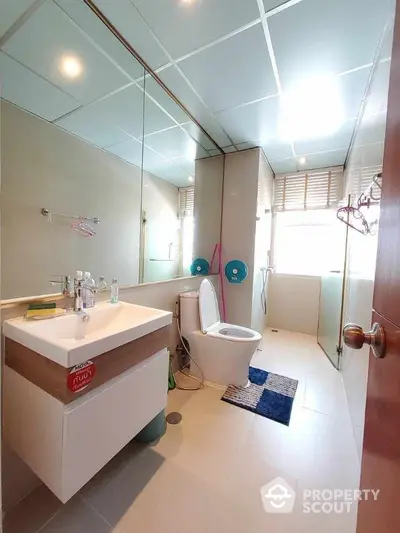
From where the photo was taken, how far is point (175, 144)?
2238 mm

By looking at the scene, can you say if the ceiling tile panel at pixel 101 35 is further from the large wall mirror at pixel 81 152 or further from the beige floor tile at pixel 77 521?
the beige floor tile at pixel 77 521

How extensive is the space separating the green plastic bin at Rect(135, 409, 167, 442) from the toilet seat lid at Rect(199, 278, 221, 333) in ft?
2.41

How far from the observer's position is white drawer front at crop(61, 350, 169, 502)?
0.73m

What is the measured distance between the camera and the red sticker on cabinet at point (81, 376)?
0.72 meters

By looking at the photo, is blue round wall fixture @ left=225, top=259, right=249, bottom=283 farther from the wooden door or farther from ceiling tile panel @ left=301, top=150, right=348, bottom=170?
the wooden door

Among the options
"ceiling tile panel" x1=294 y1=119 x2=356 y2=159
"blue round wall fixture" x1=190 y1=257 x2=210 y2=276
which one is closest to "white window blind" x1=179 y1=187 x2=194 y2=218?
"blue round wall fixture" x1=190 y1=257 x2=210 y2=276

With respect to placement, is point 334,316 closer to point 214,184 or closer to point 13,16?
point 214,184

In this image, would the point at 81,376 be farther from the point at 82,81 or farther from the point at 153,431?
the point at 82,81

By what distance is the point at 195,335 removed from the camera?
1905mm

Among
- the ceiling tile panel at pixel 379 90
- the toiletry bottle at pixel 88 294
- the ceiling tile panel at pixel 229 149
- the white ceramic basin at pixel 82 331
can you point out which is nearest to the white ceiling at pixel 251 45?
the ceiling tile panel at pixel 379 90

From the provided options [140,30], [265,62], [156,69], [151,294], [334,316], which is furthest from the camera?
[334,316]

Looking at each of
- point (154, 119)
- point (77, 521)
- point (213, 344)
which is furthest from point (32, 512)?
point (154, 119)

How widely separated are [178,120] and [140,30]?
30.8 inches

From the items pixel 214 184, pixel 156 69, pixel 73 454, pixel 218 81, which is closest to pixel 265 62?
pixel 218 81
